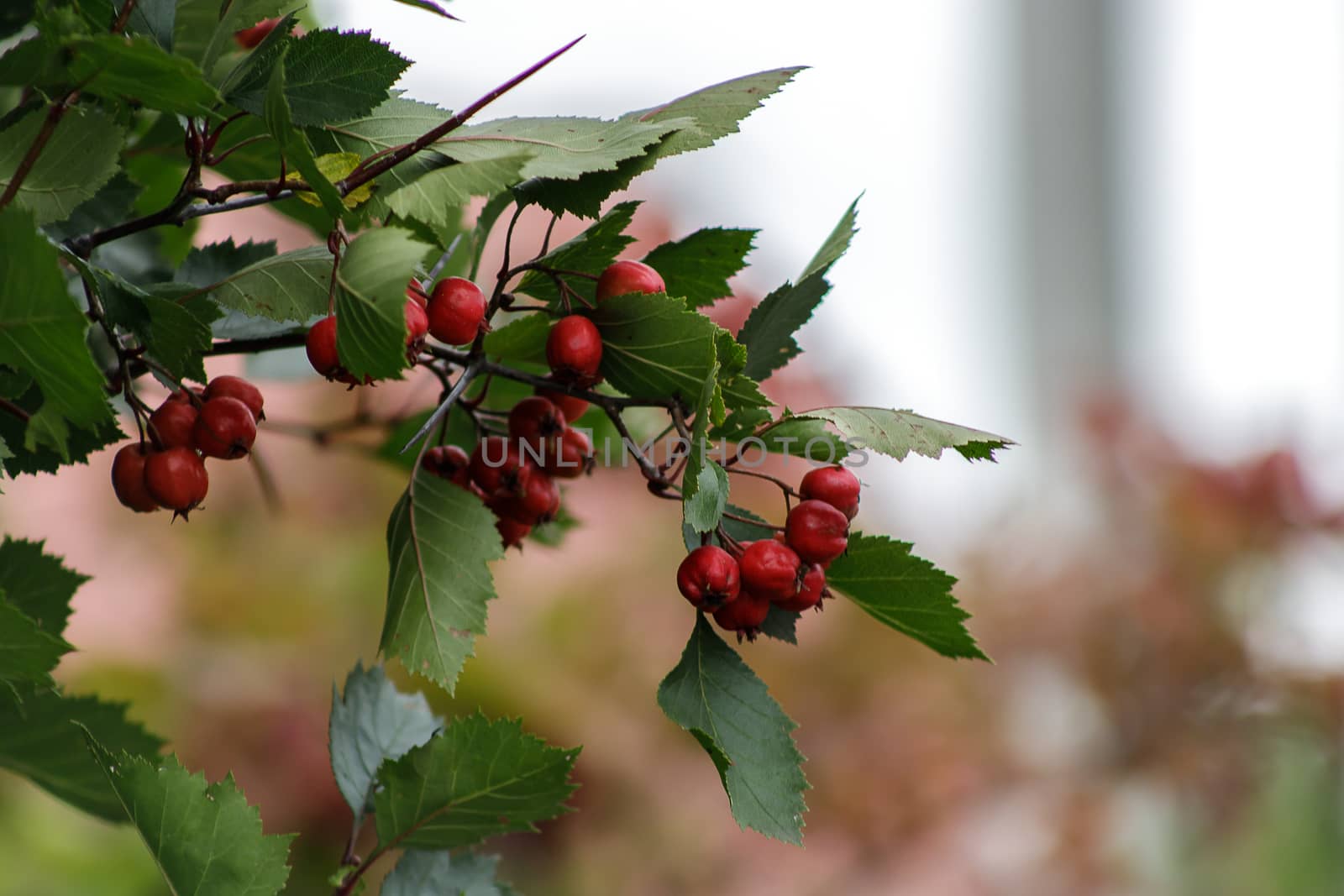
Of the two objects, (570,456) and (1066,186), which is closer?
(570,456)

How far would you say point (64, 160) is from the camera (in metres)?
0.25

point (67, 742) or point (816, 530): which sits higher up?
point (816, 530)

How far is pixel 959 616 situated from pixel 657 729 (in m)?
0.92

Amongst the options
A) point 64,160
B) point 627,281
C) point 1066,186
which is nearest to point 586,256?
point 627,281

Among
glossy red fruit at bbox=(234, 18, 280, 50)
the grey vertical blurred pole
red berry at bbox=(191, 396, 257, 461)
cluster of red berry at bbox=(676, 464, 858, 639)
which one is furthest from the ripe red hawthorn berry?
the grey vertical blurred pole

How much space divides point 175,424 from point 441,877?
15 cm

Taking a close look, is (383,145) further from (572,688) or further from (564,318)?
(572,688)

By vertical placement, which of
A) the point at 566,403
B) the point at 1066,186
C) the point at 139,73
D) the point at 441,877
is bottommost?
the point at 1066,186

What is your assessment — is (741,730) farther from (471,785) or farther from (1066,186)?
(1066,186)

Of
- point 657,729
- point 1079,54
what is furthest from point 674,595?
point 1079,54

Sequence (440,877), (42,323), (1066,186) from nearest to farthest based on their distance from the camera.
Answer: (42,323), (440,877), (1066,186)

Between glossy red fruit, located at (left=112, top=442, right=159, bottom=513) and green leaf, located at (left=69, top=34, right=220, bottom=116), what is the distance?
0.28 feet

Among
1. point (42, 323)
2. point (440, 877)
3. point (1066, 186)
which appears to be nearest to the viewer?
point (42, 323)

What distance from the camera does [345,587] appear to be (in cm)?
119
